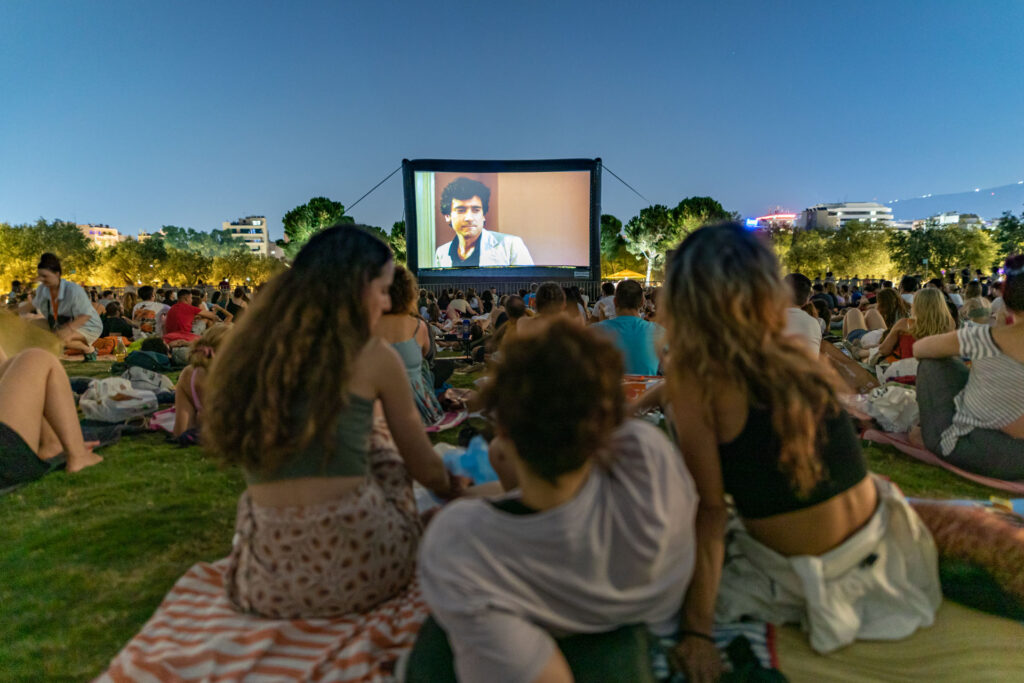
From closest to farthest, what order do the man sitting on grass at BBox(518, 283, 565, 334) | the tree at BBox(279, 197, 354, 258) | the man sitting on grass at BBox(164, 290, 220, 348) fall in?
the man sitting on grass at BBox(518, 283, 565, 334)
the man sitting on grass at BBox(164, 290, 220, 348)
the tree at BBox(279, 197, 354, 258)

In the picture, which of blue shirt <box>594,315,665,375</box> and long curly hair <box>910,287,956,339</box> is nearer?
blue shirt <box>594,315,665,375</box>

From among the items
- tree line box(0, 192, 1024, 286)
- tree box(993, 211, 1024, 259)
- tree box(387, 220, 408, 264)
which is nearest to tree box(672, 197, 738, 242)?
tree line box(0, 192, 1024, 286)

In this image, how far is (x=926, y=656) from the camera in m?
1.59

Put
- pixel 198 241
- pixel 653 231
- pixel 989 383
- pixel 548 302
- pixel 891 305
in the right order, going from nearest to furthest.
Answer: pixel 989 383 → pixel 548 302 → pixel 891 305 → pixel 653 231 → pixel 198 241

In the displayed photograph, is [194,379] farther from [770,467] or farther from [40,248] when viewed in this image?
[40,248]

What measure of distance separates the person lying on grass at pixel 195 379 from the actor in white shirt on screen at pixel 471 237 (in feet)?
52.5

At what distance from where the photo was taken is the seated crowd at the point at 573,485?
1.08m

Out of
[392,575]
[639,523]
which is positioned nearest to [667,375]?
[639,523]

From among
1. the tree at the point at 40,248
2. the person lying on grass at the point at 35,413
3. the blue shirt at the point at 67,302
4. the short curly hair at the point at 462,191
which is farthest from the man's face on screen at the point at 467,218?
the tree at the point at 40,248

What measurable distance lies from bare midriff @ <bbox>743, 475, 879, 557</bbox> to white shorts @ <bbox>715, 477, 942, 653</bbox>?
21mm

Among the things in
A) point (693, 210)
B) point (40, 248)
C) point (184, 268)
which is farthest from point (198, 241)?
point (693, 210)

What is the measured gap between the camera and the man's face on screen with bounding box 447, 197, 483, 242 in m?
20.1

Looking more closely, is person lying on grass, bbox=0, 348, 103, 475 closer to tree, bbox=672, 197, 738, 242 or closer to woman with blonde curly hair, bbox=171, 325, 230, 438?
woman with blonde curly hair, bbox=171, 325, 230, 438

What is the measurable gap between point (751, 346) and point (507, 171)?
1964 centimetres
